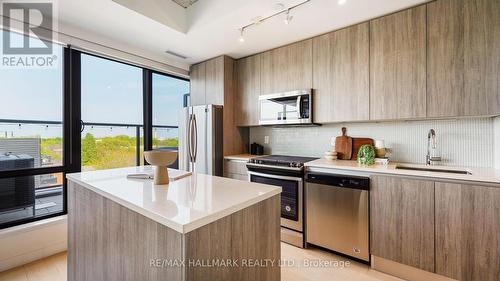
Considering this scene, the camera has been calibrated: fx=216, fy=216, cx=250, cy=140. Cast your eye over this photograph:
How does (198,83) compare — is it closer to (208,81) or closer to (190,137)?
(208,81)

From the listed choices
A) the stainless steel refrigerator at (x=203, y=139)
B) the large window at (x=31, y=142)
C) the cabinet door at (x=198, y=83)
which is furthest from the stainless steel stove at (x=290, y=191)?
the large window at (x=31, y=142)

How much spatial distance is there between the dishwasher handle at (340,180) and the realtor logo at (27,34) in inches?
123

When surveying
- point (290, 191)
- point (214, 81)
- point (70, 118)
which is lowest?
point (290, 191)

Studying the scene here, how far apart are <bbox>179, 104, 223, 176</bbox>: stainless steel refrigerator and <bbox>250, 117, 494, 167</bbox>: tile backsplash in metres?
1.13

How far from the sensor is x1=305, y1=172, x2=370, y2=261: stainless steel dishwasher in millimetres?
2064

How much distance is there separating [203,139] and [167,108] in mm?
995

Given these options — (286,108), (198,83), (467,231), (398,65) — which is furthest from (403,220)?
(198,83)

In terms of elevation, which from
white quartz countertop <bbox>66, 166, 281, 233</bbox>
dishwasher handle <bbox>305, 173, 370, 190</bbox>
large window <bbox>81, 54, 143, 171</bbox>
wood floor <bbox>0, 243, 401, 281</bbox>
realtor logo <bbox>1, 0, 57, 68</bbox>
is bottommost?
wood floor <bbox>0, 243, 401, 281</bbox>

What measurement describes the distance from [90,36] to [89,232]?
2.33 meters

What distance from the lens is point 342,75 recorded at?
250 cm

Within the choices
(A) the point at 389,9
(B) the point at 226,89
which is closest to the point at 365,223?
(A) the point at 389,9

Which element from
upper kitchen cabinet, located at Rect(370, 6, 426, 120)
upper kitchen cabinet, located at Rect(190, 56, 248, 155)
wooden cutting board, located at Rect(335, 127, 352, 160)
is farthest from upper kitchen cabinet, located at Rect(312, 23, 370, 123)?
upper kitchen cabinet, located at Rect(190, 56, 248, 155)

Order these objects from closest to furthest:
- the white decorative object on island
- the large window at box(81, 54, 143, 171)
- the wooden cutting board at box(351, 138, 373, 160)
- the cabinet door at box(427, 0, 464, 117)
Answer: the white decorative object on island < the cabinet door at box(427, 0, 464, 117) < the wooden cutting board at box(351, 138, 373, 160) < the large window at box(81, 54, 143, 171)

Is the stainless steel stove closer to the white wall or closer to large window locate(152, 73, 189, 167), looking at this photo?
the white wall
